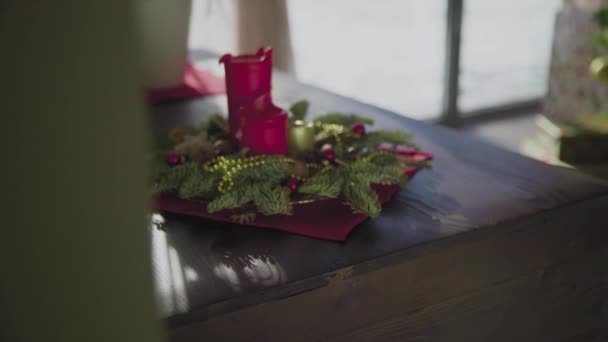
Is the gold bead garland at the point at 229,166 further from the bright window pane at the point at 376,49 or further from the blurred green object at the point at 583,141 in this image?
the bright window pane at the point at 376,49

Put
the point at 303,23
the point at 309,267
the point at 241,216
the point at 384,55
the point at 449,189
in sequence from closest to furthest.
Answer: the point at 309,267 < the point at 241,216 < the point at 449,189 < the point at 303,23 < the point at 384,55

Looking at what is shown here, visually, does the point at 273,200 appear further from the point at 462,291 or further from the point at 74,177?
the point at 74,177

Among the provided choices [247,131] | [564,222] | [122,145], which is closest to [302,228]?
[247,131]

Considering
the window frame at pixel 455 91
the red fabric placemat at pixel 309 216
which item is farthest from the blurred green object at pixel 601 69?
the red fabric placemat at pixel 309 216

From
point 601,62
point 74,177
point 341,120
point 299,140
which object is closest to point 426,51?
point 601,62

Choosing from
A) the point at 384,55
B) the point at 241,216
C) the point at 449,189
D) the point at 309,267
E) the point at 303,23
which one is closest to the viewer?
the point at 309,267

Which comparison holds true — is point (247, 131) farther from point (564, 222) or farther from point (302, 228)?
point (564, 222)

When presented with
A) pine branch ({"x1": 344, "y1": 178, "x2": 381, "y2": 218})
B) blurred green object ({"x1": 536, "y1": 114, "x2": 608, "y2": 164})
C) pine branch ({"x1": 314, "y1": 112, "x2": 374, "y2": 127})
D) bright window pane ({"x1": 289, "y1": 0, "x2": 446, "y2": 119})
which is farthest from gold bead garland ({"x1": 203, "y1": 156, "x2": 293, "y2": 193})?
bright window pane ({"x1": 289, "y1": 0, "x2": 446, "y2": 119})

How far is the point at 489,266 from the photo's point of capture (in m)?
0.89

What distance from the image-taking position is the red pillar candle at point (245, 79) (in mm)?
971

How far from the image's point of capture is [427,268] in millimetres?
832

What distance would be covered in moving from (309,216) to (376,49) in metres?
2.60

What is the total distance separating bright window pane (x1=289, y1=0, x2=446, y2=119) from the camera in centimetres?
322

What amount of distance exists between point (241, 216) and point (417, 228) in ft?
0.74
